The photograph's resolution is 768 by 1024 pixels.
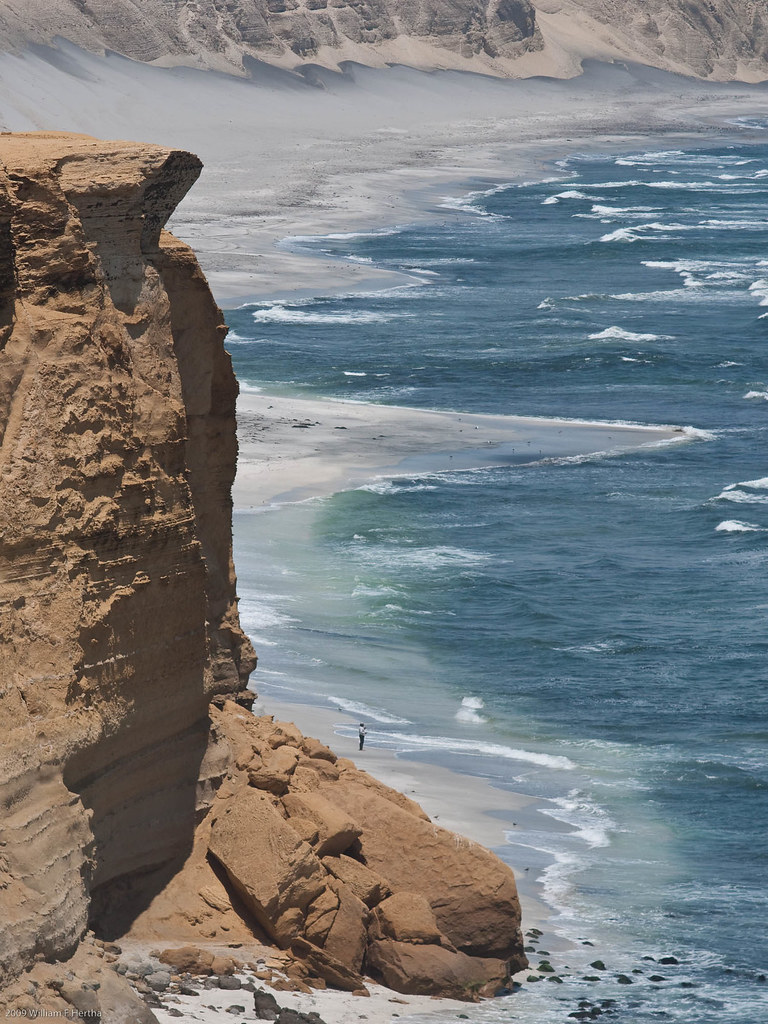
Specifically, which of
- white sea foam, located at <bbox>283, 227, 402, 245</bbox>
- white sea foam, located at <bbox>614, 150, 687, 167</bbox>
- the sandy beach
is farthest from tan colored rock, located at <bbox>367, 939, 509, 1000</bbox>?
white sea foam, located at <bbox>614, 150, 687, 167</bbox>

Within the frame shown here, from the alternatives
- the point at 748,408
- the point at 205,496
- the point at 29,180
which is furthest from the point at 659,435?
the point at 29,180

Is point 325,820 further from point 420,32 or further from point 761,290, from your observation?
point 420,32

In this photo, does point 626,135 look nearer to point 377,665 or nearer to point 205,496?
point 377,665

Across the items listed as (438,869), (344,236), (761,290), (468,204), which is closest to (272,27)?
(468,204)

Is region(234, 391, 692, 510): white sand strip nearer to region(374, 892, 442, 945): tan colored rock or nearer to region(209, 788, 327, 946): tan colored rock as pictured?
region(374, 892, 442, 945): tan colored rock

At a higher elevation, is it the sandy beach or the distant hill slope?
the distant hill slope

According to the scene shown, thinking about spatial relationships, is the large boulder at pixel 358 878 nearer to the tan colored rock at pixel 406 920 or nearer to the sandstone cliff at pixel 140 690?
the sandstone cliff at pixel 140 690
